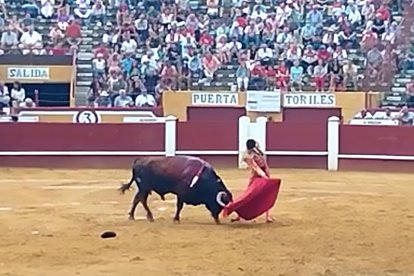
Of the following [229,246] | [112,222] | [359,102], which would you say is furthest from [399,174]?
[229,246]

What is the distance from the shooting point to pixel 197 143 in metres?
18.8

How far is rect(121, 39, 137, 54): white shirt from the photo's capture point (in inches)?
924

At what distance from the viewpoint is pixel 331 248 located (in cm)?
941

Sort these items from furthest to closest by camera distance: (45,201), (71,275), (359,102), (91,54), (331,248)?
(91,54) < (359,102) < (45,201) < (331,248) < (71,275)

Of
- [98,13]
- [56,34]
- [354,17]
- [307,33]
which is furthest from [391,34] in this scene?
[56,34]

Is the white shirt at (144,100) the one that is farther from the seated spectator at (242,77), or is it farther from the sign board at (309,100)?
the sign board at (309,100)

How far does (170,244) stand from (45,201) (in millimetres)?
4191

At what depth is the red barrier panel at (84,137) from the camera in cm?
1869

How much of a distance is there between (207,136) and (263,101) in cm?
372

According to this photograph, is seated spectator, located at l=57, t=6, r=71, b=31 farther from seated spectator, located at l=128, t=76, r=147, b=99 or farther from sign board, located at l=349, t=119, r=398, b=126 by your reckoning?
sign board, located at l=349, t=119, r=398, b=126

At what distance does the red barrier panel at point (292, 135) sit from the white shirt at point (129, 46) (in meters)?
5.70

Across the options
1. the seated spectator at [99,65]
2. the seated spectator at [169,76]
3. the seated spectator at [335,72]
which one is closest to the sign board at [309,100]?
the seated spectator at [335,72]

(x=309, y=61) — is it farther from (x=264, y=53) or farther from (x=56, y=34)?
(x=56, y=34)

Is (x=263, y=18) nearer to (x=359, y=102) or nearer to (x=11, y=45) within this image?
(x=359, y=102)
